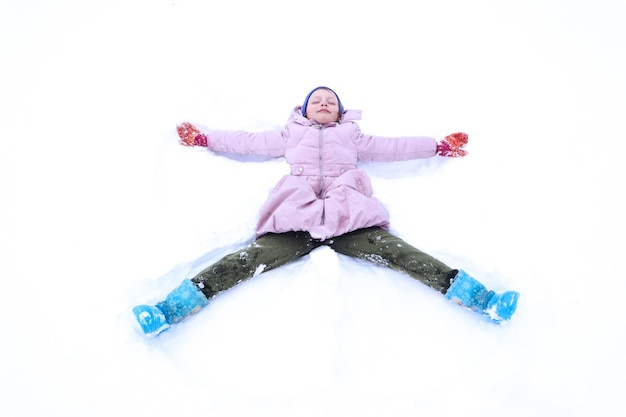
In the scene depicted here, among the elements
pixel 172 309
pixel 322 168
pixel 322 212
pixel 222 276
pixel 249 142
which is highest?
pixel 249 142

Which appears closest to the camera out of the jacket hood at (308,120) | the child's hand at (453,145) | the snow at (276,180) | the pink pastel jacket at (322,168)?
the snow at (276,180)

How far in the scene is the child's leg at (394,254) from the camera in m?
1.76

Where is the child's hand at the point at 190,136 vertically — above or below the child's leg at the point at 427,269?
above

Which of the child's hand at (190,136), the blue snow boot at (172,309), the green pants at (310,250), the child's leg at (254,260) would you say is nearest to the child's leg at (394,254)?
the green pants at (310,250)

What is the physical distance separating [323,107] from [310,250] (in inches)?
32.8

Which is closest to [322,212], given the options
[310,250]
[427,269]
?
[310,250]

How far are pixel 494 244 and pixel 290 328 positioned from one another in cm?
109

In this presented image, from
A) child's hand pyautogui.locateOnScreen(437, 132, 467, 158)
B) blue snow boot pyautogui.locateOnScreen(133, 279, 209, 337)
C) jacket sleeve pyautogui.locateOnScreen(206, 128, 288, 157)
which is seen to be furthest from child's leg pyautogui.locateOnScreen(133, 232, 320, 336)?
child's hand pyautogui.locateOnScreen(437, 132, 467, 158)

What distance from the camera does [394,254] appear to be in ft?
6.00

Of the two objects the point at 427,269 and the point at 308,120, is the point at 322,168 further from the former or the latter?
the point at 427,269

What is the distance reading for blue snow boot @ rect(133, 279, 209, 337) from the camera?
1.57 m

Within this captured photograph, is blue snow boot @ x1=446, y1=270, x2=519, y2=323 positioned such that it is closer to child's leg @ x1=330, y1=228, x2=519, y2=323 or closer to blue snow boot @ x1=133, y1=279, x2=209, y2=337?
child's leg @ x1=330, y1=228, x2=519, y2=323

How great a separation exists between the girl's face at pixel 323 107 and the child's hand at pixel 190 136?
61cm

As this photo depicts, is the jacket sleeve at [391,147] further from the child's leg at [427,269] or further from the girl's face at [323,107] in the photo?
the child's leg at [427,269]
